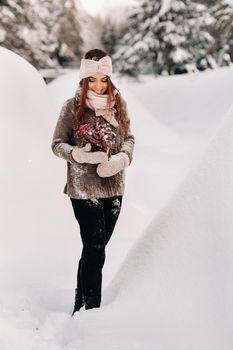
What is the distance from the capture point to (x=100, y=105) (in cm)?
327

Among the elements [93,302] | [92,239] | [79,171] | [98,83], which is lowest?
[93,302]

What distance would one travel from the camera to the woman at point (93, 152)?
3.19 metres

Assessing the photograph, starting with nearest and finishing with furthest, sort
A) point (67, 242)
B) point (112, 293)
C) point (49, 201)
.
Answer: point (112, 293) → point (67, 242) → point (49, 201)

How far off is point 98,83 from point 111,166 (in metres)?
0.52

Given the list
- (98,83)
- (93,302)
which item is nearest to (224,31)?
(98,83)

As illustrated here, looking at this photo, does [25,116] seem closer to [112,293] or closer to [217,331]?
[112,293]

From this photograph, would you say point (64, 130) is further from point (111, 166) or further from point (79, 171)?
point (111, 166)

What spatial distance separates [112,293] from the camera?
345 centimetres

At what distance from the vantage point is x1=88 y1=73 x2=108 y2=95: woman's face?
3.26m

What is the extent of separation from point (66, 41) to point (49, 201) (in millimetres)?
33054

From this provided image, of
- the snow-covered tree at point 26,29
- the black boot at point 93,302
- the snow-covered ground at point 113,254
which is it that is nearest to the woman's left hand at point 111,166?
the snow-covered ground at point 113,254

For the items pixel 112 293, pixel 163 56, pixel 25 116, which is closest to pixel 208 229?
pixel 112 293

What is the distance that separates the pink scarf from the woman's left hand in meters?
0.24

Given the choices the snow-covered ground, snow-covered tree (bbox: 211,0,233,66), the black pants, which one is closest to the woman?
the black pants
